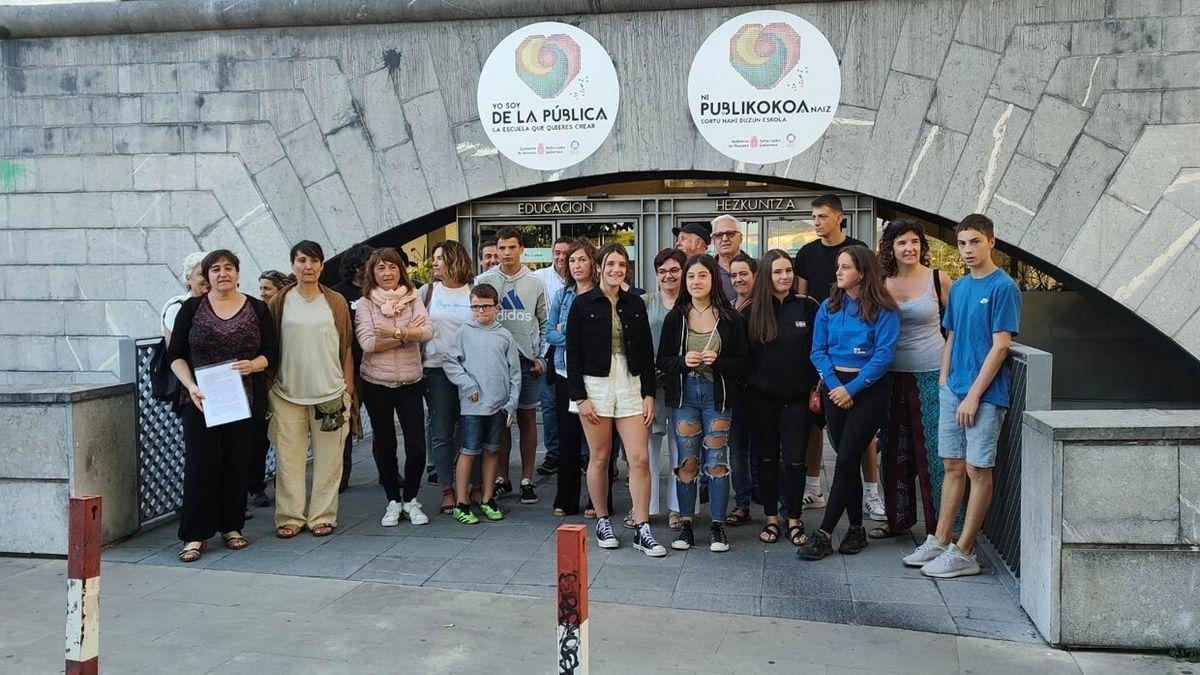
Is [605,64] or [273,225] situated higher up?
[605,64]

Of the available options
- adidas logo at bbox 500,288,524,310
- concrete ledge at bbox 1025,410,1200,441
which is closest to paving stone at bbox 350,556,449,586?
adidas logo at bbox 500,288,524,310

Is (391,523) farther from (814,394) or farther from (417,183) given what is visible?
(417,183)

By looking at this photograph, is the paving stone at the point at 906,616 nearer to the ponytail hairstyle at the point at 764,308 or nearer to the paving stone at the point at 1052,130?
the ponytail hairstyle at the point at 764,308

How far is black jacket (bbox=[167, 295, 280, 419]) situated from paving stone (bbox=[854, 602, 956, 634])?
3.84m

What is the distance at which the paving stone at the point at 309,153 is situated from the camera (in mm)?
10648

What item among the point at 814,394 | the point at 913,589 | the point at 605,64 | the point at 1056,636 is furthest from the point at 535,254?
the point at 1056,636

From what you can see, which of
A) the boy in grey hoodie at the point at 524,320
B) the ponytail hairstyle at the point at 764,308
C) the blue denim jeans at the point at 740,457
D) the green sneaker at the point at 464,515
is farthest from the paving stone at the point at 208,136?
the ponytail hairstyle at the point at 764,308

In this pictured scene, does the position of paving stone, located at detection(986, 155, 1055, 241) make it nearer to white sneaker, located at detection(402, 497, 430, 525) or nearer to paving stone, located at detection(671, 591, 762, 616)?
paving stone, located at detection(671, 591, 762, 616)

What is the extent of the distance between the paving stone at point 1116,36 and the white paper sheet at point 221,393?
7.59 m

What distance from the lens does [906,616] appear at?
5094 mm

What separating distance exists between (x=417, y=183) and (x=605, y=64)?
2.28 metres

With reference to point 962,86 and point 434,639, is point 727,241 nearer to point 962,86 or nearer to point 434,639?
point 434,639

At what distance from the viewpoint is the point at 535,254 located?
36.4ft

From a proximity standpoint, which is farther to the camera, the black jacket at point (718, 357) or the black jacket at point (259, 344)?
the black jacket at point (259, 344)
